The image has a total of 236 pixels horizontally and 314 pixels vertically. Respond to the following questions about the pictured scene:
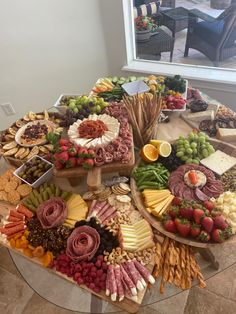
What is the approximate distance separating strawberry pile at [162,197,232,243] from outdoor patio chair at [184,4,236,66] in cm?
168

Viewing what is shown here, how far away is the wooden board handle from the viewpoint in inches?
48.1

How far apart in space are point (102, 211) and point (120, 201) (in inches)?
4.0

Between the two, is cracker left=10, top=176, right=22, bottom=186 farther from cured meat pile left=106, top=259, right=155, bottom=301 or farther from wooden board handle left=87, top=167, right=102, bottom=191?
cured meat pile left=106, top=259, right=155, bottom=301

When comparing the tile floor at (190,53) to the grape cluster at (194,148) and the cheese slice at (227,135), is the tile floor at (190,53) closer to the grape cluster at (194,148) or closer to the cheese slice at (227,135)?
the cheese slice at (227,135)

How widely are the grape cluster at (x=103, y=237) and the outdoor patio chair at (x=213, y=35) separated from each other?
6.27ft

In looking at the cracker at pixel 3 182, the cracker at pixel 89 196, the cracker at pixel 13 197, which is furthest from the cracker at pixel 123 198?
the cracker at pixel 3 182

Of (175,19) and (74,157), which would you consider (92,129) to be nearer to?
(74,157)

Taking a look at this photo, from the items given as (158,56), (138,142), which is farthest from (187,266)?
(158,56)

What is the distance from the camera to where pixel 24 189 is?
141cm

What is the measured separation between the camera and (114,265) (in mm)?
1064

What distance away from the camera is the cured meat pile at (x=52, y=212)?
118cm

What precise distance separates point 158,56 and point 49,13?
3.38ft

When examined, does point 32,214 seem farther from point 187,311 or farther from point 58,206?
point 187,311

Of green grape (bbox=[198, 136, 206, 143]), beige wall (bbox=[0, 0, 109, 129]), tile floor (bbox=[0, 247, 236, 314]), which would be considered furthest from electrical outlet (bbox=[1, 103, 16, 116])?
green grape (bbox=[198, 136, 206, 143])
